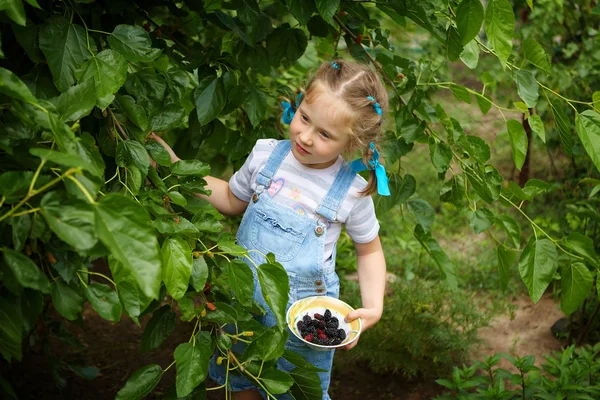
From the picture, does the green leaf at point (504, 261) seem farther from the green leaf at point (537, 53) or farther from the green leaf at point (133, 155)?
the green leaf at point (133, 155)

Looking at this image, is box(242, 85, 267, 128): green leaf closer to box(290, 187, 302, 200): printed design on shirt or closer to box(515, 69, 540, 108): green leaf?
box(290, 187, 302, 200): printed design on shirt

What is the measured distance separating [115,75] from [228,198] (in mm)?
773

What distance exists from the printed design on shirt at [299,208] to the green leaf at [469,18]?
2.23 ft

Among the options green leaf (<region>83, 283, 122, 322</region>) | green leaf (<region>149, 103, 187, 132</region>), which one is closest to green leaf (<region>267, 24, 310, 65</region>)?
green leaf (<region>149, 103, 187, 132</region>)

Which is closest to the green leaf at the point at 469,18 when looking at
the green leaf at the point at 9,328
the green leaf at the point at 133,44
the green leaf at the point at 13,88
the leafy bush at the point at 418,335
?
the green leaf at the point at 133,44

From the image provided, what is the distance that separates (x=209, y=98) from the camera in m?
1.73

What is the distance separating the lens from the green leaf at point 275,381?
1249 millimetres

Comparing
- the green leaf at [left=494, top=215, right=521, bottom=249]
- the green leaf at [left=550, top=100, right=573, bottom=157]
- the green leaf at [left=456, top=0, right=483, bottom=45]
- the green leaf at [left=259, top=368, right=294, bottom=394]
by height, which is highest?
the green leaf at [left=456, top=0, right=483, bottom=45]

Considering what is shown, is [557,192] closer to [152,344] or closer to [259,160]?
[259,160]

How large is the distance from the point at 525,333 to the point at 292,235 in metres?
1.92

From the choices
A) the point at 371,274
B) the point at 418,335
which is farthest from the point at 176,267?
the point at 418,335

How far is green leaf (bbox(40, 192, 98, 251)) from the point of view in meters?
0.82

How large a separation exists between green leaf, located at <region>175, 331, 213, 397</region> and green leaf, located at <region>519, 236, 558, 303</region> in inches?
31.8

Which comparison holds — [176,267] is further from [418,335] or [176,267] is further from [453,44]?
[418,335]
